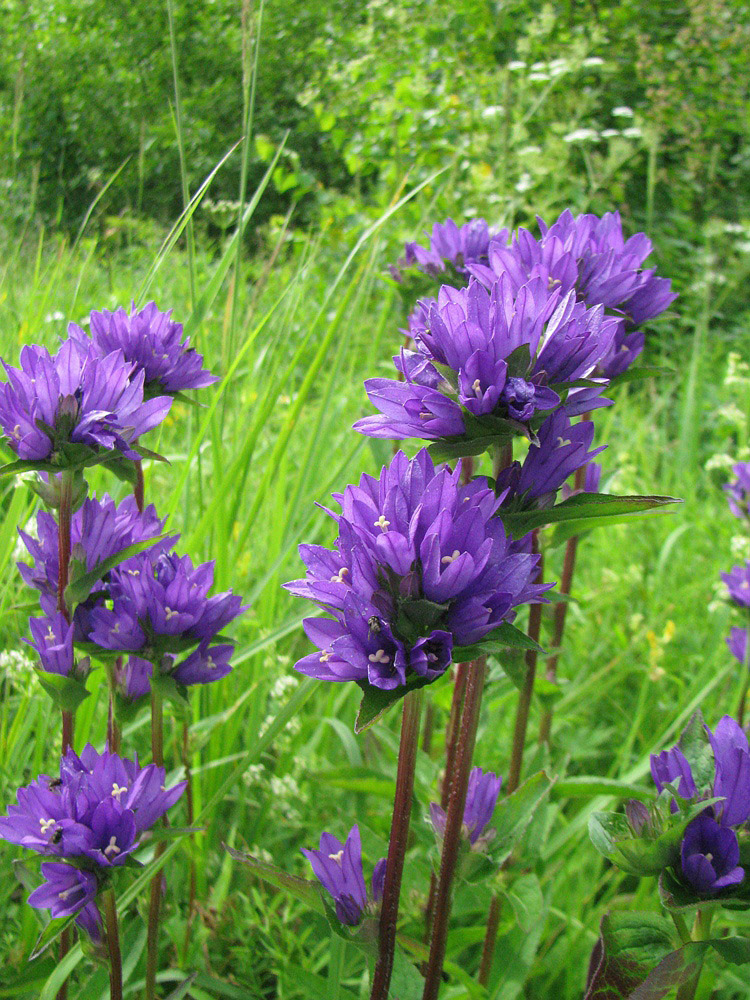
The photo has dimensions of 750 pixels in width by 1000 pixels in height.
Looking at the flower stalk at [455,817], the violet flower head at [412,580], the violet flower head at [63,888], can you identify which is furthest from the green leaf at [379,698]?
the violet flower head at [63,888]

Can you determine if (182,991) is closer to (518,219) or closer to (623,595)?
(623,595)

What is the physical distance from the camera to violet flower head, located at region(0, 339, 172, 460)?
89cm

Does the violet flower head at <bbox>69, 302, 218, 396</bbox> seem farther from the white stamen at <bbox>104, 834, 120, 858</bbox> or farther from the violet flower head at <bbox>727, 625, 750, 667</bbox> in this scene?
the violet flower head at <bbox>727, 625, 750, 667</bbox>

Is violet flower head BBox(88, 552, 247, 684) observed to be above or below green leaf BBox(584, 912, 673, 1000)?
above

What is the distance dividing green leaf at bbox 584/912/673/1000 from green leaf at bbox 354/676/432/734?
35cm

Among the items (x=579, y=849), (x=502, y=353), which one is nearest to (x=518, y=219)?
(x=579, y=849)

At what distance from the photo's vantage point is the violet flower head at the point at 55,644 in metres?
0.95

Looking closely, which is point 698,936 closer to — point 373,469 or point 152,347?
point 152,347

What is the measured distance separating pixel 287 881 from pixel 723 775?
43 centimetres

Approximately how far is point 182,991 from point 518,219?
4.78 metres

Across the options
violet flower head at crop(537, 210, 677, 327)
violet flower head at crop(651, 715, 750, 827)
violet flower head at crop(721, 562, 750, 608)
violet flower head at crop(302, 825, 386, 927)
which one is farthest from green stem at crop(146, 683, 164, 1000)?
violet flower head at crop(721, 562, 750, 608)

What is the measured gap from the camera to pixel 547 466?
802mm

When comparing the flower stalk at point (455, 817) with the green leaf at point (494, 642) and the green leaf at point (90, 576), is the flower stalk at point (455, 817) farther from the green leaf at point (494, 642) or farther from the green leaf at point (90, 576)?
the green leaf at point (90, 576)

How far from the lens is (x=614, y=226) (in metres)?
1.12
